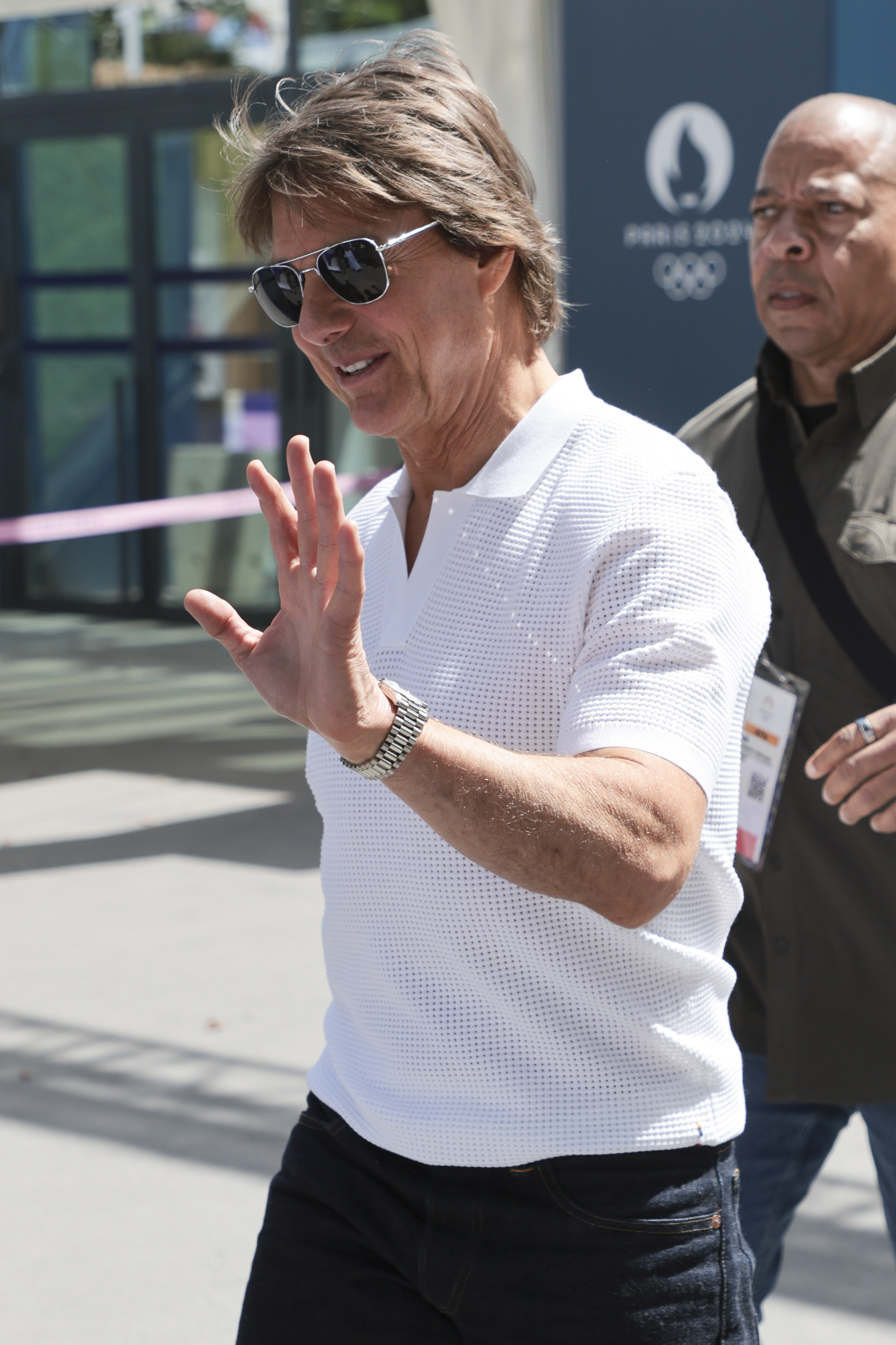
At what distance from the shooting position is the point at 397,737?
141 centimetres

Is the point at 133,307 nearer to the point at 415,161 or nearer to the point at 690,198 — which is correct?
the point at 690,198

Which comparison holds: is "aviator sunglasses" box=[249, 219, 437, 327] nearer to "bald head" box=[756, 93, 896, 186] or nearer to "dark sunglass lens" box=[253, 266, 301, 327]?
"dark sunglass lens" box=[253, 266, 301, 327]

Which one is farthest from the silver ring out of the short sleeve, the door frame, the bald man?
the door frame

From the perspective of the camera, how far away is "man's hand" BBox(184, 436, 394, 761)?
4.62 feet

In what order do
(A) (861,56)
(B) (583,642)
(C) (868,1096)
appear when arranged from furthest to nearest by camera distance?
(A) (861,56), (C) (868,1096), (B) (583,642)

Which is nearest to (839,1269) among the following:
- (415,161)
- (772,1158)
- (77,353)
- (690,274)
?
(772,1158)

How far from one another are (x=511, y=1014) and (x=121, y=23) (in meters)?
11.4

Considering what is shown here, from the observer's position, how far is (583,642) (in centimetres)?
157

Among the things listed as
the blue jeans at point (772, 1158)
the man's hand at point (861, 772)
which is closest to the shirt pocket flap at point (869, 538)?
the man's hand at point (861, 772)

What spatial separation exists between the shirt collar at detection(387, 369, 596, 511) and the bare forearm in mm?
357

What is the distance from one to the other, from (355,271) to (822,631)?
3.75 feet

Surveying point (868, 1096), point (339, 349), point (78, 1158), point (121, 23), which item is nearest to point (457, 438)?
point (339, 349)

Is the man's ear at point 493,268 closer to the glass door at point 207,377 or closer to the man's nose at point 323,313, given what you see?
the man's nose at point 323,313

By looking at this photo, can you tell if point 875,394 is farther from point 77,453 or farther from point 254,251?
point 77,453
